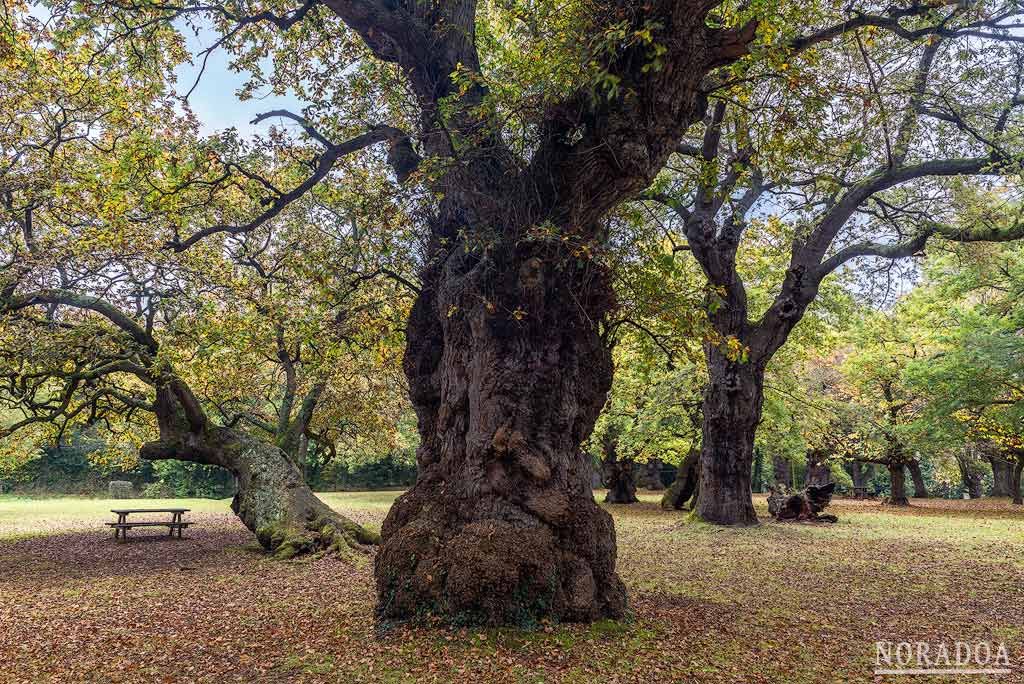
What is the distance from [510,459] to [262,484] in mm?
8140

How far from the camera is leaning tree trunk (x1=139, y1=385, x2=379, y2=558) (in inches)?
449

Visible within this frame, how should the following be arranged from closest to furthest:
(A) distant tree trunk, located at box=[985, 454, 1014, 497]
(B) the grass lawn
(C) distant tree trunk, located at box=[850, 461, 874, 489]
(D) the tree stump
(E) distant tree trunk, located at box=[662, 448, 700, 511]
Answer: (B) the grass lawn < (D) the tree stump < (E) distant tree trunk, located at box=[662, 448, 700, 511] < (A) distant tree trunk, located at box=[985, 454, 1014, 497] < (C) distant tree trunk, located at box=[850, 461, 874, 489]

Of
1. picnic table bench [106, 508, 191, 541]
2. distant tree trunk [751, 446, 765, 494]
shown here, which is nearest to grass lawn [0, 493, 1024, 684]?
picnic table bench [106, 508, 191, 541]

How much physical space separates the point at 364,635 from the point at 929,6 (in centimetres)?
1012

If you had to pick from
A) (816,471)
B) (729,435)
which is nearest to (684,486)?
(729,435)

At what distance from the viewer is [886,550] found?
38.4 feet

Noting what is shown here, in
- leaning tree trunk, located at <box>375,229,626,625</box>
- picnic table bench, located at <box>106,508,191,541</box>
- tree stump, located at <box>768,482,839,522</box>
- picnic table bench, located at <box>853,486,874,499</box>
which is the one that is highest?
Answer: leaning tree trunk, located at <box>375,229,626,625</box>

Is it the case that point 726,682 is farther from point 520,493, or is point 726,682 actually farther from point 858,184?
point 858,184

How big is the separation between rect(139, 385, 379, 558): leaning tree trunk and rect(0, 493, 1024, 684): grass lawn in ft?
2.18

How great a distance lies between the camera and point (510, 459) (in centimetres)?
602

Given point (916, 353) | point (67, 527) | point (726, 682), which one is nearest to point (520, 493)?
point (726, 682)

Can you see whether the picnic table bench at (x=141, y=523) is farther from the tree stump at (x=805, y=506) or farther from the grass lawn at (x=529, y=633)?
the tree stump at (x=805, y=506)

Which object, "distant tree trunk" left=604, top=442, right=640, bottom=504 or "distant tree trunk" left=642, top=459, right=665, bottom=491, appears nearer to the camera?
"distant tree trunk" left=604, top=442, right=640, bottom=504

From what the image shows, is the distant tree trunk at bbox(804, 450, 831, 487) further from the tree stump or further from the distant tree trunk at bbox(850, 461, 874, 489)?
the tree stump
